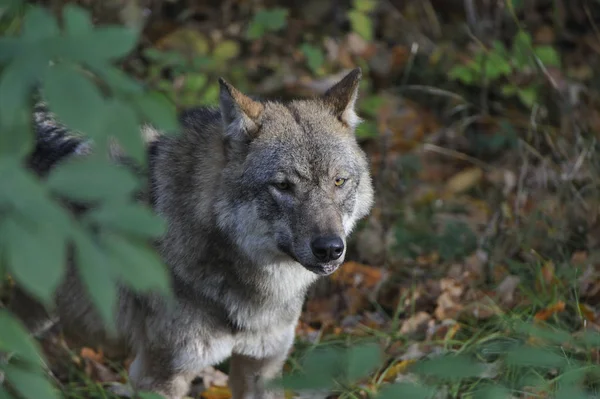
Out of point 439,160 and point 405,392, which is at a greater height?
point 405,392

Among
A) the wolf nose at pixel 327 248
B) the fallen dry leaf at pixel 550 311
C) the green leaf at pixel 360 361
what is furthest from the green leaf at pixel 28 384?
the fallen dry leaf at pixel 550 311

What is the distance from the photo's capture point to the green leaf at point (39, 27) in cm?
151

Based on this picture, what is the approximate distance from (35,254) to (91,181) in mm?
165

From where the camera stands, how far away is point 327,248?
11.9ft

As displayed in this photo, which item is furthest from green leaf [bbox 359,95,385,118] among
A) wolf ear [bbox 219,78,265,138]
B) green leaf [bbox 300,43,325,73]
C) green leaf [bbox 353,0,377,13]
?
wolf ear [bbox 219,78,265,138]

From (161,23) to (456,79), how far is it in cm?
301

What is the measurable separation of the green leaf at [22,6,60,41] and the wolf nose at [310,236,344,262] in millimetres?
2242

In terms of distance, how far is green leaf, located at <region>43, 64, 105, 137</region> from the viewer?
1424 mm

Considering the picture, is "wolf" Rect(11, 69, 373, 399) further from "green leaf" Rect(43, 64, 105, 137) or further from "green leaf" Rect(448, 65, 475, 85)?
"green leaf" Rect(448, 65, 475, 85)

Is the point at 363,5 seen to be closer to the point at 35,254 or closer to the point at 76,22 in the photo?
the point at 76,22

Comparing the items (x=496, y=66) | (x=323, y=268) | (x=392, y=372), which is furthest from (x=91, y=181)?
(x=496, y=66)

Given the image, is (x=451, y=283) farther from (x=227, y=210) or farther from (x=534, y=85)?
(x=534, y=85)

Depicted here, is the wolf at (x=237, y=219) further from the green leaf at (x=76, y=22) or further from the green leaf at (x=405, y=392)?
the green leaf at (x=76, y=22)

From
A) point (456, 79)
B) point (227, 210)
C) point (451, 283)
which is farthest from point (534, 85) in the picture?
point (227, 210)
